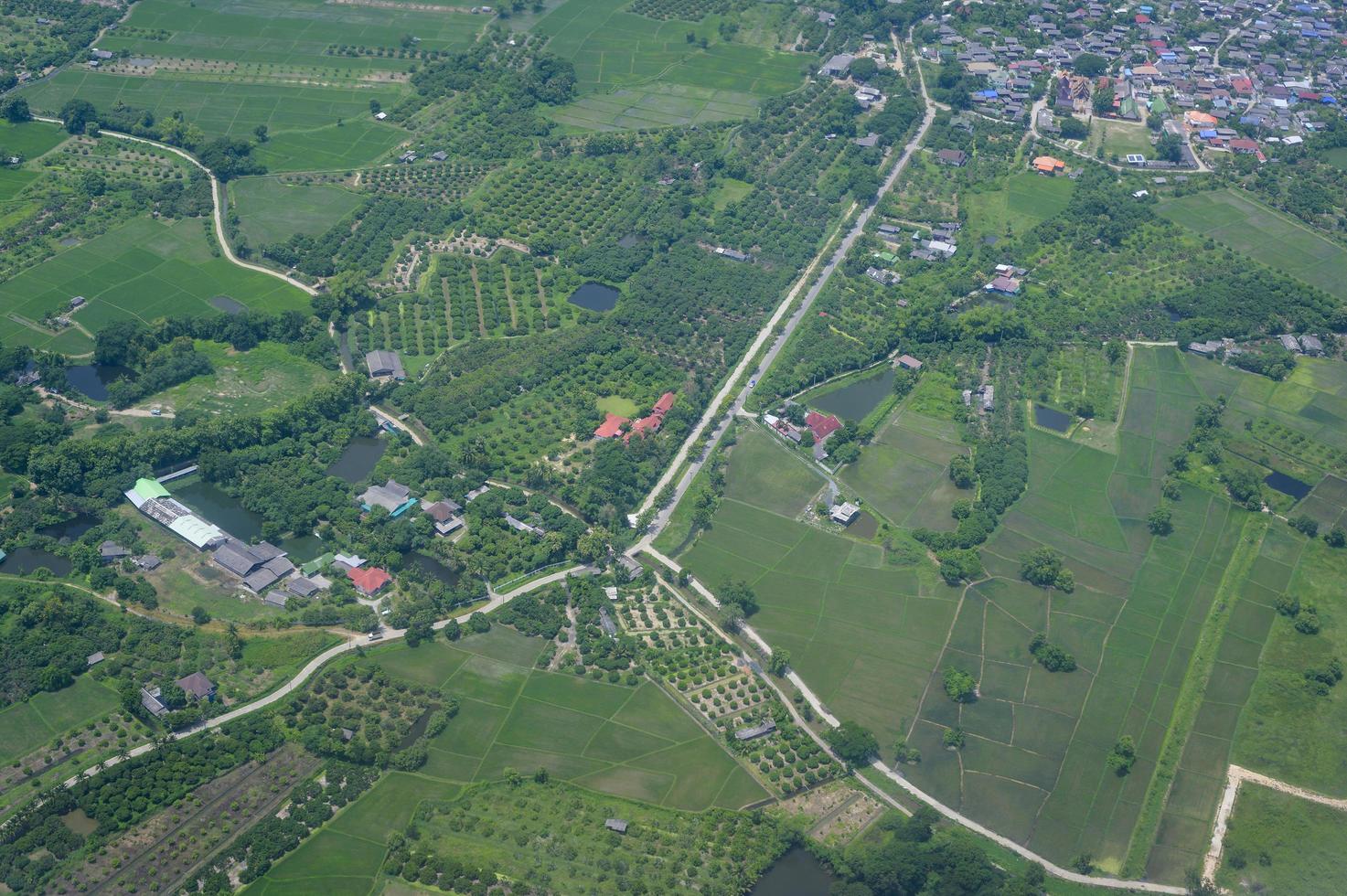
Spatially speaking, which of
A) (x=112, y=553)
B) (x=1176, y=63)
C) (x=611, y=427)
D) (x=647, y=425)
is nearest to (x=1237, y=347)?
(x=647, y=425)

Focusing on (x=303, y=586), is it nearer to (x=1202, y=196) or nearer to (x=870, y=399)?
(x=870, y=399)

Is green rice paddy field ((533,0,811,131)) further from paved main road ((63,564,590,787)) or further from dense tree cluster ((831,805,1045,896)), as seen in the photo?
dense tree cluster ((831,805,1045,896))

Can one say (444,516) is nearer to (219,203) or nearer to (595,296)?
(595,296)

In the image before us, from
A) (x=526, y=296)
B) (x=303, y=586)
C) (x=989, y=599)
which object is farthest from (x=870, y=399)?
(x=303, y=586)

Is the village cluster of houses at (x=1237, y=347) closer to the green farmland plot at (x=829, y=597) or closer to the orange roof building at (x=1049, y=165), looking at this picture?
the orange roof building at (x=1049, y=165)

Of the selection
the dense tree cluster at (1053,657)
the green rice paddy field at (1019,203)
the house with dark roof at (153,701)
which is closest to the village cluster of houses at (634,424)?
the dense tree cluster at (1053,657)

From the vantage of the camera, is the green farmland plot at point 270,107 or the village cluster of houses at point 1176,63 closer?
the green farmland plot at point 270,107
